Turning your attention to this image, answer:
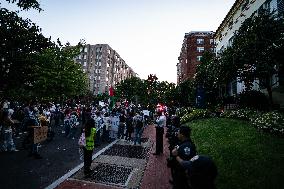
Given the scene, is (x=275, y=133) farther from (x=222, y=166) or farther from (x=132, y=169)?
(x=132, y=169)

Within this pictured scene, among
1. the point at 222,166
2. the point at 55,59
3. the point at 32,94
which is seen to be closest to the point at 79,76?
the point at 55,59

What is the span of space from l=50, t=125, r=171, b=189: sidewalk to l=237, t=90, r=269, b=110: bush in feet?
27.3

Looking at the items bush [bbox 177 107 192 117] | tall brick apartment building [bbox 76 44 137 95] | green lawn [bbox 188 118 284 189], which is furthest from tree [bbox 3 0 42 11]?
tall brick apartment building [bbox 76 44 137 95]

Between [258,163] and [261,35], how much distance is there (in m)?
9.41

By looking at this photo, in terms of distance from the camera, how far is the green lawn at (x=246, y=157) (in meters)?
8.05

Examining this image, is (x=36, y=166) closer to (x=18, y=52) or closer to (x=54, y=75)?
(x=54, y=75)

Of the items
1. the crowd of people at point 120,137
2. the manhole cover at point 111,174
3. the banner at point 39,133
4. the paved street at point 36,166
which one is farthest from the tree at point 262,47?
the banner at point 39,133

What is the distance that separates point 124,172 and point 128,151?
14.1 ft

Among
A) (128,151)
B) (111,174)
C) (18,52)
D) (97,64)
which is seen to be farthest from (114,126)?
(97,64)

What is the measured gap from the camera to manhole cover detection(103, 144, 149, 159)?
14.1 metres

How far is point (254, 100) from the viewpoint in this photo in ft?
66.7

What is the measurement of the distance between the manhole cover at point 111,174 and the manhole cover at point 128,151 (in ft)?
7.85

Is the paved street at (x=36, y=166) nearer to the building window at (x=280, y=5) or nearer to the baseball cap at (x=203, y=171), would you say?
the baseball cap at (x=203, y=171)

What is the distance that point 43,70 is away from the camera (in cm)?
3772
